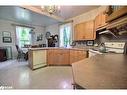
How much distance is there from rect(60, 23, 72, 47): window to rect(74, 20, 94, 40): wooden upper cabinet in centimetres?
96

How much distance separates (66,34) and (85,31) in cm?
184

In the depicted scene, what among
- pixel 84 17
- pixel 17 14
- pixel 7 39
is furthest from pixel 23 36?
pixel 84 17

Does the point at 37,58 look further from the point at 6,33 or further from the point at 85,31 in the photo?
the point at 6,33

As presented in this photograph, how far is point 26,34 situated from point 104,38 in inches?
198

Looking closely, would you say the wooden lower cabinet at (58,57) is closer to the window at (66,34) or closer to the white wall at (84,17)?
the window at (66,34)

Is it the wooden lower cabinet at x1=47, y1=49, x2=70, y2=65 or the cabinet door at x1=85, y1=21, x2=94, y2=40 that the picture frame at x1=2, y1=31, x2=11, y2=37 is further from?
the cabinet door at x1=85, y1=21, x2=94, y2=40

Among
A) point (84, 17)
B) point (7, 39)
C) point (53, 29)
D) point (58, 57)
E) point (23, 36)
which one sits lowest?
point (58, 57)

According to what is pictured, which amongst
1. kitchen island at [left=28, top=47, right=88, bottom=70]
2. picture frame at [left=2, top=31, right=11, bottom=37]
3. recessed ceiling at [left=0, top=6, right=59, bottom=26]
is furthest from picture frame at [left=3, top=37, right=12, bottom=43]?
kitchen island at [left=28, top=47, right=88, bottom=70]

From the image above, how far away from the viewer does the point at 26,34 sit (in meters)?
7.21

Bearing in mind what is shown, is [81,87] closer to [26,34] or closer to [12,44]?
[12,44]

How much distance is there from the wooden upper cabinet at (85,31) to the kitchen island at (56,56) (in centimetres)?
57

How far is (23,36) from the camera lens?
7.04 m

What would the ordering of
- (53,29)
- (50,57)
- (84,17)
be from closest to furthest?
(50,57), (84,17), (53,29)

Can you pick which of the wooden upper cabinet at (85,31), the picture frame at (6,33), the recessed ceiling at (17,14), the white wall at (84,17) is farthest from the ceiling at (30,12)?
the picture frame at (6,33)
